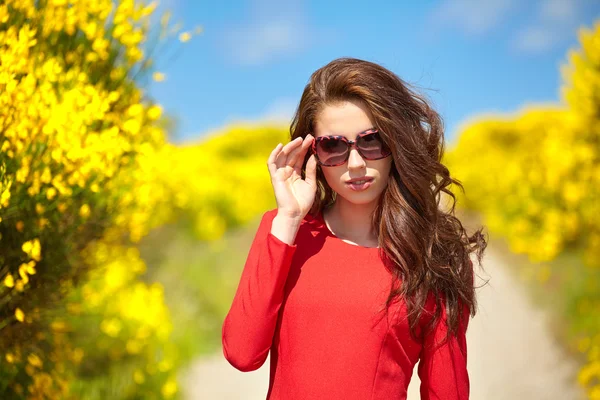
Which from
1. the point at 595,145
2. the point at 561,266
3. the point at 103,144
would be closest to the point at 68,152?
the point at 103,144

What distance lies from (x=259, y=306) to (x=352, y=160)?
49 cm

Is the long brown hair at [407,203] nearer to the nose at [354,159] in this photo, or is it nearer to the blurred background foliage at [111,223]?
the nose at [354,159]

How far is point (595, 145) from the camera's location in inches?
199

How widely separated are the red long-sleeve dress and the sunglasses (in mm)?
276

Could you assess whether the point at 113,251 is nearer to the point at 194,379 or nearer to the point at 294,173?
the point at 294,173

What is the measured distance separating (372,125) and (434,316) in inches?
22.7

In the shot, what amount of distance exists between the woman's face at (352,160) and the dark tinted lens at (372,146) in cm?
2

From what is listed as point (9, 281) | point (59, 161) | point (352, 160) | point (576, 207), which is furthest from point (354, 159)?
point (576, 207)

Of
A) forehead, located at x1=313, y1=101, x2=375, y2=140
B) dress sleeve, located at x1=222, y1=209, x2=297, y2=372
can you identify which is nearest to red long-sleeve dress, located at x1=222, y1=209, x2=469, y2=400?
dress sleeve, located at x1=222, y1=209, x2=297, y2=372

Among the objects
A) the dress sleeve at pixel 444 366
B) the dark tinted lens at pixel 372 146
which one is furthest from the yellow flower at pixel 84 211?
the dress sleeve at pixel 444 366

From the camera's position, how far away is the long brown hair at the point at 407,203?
1.79m

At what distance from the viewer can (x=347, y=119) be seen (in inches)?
71.7

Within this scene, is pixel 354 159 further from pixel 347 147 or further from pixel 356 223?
pixel 356 223

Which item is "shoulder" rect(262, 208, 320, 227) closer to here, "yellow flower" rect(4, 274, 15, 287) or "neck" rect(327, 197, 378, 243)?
"neck" rect(327, 197, 378, 243)
